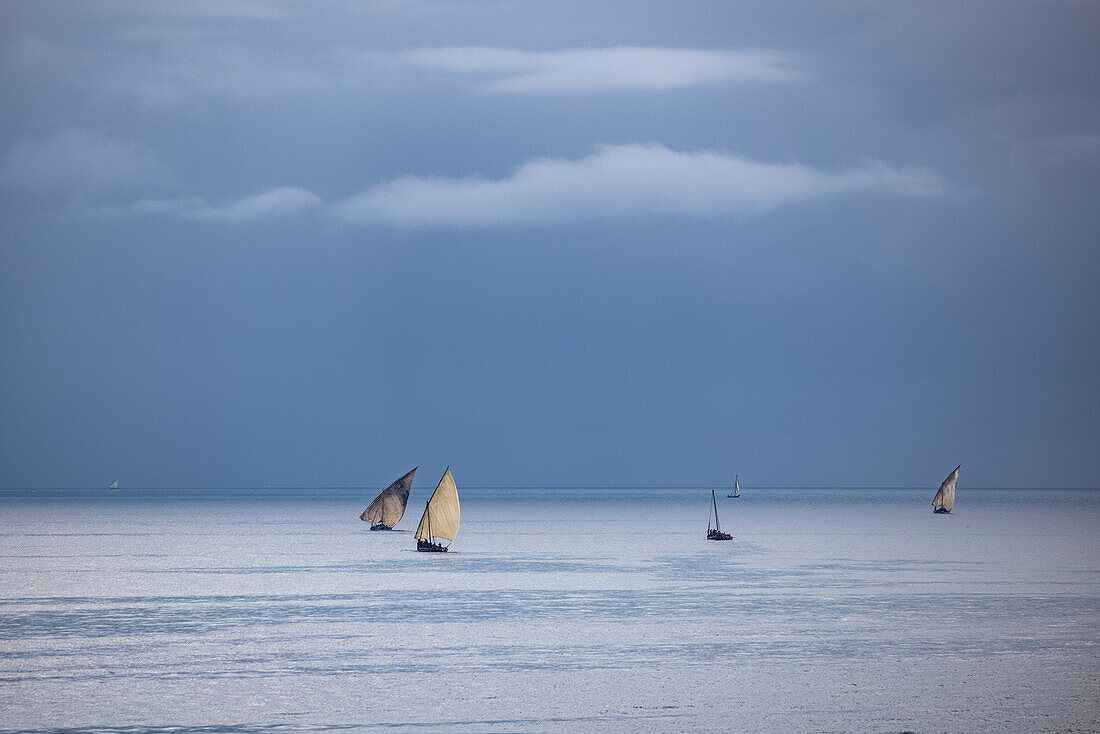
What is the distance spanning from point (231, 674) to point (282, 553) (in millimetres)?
67803

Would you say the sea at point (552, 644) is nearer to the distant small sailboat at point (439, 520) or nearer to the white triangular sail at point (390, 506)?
the distant small sailboat at point (439, 520)

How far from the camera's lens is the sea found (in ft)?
105

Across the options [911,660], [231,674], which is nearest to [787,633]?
[911,660]

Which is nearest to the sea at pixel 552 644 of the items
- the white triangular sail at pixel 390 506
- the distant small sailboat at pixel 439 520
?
the distant small sailboat at pixel 439 520

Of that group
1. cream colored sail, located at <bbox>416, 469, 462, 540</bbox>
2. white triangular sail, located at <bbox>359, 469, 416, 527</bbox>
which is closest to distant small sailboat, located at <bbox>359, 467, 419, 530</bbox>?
white triangular sail, located at <bbox>359, 469, 416, 527</bbox>

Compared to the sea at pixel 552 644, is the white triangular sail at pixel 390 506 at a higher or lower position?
higher

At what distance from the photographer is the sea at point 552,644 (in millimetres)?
31922

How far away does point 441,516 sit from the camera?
10119 cm

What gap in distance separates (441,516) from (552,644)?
56569mm

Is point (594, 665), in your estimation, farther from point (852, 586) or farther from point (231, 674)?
point (852, 586)

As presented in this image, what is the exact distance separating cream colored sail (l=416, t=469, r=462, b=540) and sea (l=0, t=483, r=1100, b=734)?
425 cm

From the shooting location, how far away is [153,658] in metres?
41.8

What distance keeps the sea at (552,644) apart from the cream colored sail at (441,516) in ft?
14.0

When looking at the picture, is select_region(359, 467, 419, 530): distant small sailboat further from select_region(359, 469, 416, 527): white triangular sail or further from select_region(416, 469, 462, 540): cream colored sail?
select_region(416, 469, 462, 540): cream colored sail
